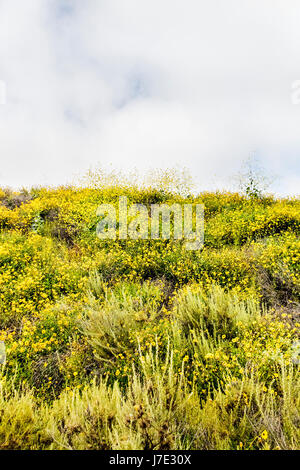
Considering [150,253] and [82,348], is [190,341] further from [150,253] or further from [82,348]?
[150,253]

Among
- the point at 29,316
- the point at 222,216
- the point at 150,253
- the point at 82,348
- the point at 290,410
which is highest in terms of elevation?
the point at 222,216

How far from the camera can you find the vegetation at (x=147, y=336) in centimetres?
187

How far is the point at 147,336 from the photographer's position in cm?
321

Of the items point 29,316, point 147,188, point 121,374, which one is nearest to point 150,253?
point 29,316

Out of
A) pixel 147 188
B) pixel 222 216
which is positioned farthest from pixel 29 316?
pixel 147 188

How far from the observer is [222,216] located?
28.3ft

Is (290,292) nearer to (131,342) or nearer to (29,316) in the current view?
(131,342)

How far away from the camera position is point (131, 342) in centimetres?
313

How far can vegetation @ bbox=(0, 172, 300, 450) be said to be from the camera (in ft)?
6.14
